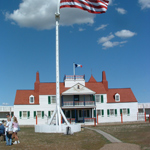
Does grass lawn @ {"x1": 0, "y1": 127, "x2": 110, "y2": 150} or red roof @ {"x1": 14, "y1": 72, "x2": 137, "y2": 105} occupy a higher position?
red roof @ {"x1": 14, "y1": 72, "x2": 137, "y2": 105}

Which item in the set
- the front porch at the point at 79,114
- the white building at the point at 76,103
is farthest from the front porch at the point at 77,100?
the front porch at the point at 79,114

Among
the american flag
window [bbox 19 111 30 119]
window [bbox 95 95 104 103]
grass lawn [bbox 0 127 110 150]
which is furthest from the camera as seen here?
window [bbox 95 95 104 103]

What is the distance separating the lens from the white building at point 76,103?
41156mm

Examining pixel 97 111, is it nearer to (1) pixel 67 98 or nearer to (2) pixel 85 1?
(1) pixel 67 98

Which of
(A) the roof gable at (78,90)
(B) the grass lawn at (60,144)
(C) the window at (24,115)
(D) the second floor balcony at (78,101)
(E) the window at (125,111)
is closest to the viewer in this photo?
(B) the grass lawn at (60,144)

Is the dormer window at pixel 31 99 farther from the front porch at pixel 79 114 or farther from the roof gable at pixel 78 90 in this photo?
the roof gable at pixel 78 90

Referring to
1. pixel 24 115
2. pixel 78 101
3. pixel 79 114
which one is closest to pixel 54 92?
pixel 78 101

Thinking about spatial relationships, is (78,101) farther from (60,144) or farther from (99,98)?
(60,144)

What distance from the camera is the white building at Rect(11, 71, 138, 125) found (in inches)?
1620

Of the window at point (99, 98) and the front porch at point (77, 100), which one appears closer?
the front porch at point (77, 100)

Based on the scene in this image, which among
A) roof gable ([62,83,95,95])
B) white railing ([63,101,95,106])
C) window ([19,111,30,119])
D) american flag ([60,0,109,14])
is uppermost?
american flag ([60,0,109,14])

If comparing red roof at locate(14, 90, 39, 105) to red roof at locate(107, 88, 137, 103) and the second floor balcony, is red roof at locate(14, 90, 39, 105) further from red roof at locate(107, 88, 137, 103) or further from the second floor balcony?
red roof at locate(107, 88, 137, 103)

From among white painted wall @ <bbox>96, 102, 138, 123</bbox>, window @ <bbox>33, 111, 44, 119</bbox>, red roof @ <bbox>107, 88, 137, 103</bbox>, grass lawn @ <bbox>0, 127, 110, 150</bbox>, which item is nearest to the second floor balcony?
white painted wall @ <bbox>96, 102, 138, 123</bbox>

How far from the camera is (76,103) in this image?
41094mm
